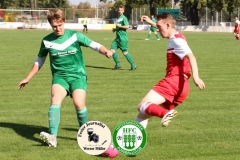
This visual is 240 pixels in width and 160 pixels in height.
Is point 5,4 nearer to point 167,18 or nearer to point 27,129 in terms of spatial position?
point 27,129

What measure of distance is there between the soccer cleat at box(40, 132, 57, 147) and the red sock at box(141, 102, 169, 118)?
1238 millimetres

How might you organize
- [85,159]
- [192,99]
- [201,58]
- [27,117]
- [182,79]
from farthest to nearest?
[201,58] → [192,99] → [27,117] → [182,79] → [85,159]

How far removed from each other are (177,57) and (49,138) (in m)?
1.90

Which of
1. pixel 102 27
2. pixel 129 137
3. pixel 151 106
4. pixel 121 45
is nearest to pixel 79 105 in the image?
pixel 151 106

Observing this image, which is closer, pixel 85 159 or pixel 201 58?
pixel 85 159

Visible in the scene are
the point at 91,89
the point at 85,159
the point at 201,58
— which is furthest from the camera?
the point at 201,58

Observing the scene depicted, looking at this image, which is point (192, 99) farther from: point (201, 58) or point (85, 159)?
point (201, 58)

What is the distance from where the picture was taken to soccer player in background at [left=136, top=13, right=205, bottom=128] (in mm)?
6246

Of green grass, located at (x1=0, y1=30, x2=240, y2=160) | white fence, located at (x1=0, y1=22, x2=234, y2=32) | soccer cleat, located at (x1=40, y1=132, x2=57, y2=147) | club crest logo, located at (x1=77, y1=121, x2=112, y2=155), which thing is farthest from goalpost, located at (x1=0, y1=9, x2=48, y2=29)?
club crest logo, located at (x1=77, y1=121, x2=112, y2=155)

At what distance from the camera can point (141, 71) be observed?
16141mm

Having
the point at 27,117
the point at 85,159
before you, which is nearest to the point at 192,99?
the point at 27,117

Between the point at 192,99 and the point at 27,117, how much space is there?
11.9 feet

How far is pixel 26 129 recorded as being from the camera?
779 cm

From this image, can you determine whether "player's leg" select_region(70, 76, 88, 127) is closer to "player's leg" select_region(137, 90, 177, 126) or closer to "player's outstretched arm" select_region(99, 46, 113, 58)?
"player's outstretched arm" select_region(99, 46, 113, 58)
